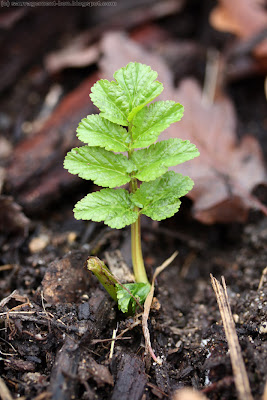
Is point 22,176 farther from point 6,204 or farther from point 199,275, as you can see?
point 199,275

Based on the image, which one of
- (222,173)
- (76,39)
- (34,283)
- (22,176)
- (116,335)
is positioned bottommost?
(222,173)

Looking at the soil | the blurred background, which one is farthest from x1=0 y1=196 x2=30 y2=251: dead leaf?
the blurred background

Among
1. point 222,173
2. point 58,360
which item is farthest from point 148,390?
point 222,173

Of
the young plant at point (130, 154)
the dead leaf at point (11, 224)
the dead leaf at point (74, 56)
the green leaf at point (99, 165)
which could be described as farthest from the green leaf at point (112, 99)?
the dead leaf at point (74, 56)

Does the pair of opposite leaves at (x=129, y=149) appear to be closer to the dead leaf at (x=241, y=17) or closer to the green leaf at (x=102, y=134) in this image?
the green leaf at (x=102, y=134)

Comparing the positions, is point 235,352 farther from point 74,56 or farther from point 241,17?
point 241,17

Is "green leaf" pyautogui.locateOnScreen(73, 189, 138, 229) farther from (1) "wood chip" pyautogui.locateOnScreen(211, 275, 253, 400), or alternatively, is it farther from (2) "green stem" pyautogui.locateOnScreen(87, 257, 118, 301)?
(1) "wood chip" pyautogui.locateOnScreen(211, 275, 253, 400)
